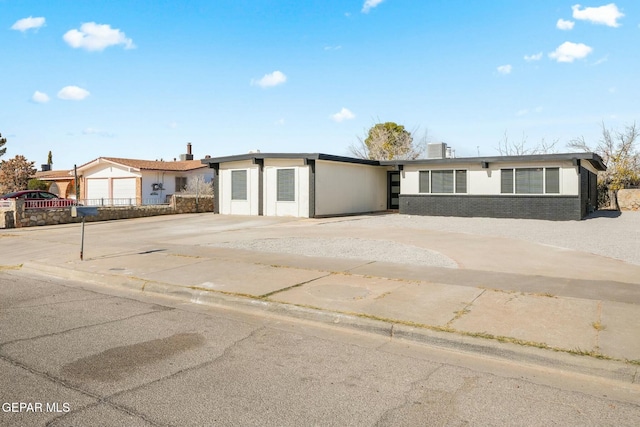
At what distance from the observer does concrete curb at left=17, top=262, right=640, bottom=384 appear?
427cm

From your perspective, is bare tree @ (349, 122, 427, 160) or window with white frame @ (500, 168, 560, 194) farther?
bare tree @ (349, 122, 427, 160)

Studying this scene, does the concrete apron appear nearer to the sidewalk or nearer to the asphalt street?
the sidewalk

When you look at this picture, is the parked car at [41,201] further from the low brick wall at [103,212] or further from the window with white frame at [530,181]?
the window with white frame at [530,181]

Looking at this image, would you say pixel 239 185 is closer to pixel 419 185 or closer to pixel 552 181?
pixel 419 185

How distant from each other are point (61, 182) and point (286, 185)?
101 feet

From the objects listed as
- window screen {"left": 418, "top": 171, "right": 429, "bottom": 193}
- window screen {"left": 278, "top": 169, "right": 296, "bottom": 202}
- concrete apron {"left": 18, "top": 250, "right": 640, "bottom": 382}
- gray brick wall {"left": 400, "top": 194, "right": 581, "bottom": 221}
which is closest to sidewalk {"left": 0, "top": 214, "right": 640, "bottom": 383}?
concrete apron {"left": 18, "top": 250, "right": 640, "bottom": 382}

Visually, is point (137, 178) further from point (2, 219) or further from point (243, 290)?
point (243, 290)

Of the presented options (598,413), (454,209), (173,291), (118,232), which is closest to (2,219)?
(118,232)

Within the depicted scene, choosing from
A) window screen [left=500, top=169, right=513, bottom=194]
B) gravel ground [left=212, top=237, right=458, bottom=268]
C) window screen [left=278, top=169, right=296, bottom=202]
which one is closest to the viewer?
gravel ground [left=212, top=237, right=458, bottom=268]

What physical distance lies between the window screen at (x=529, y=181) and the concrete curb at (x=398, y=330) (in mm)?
18638

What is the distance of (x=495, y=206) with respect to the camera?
73.5 feet

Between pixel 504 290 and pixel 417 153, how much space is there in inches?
1833

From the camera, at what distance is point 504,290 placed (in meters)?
7.04

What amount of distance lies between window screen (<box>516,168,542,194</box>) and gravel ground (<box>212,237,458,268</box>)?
11.6m
